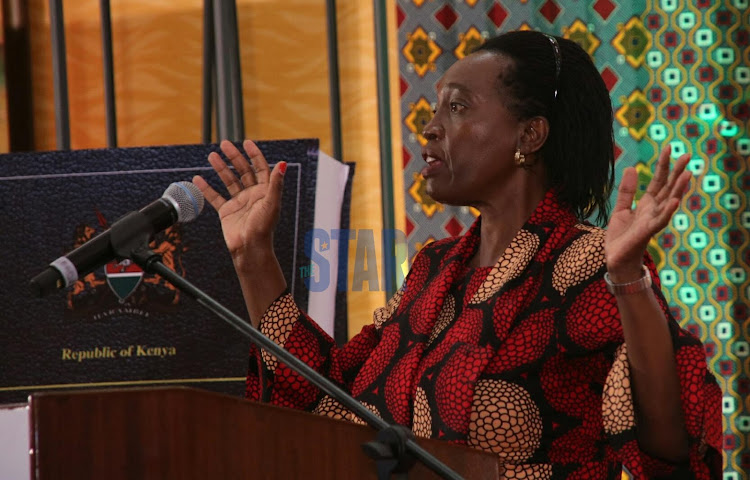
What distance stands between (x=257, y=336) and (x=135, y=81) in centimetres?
246

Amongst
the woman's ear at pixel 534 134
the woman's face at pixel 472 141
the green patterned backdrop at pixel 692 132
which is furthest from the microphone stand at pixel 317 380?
the green patterned backdrop at pixel 692 132

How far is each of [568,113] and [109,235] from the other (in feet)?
3.01

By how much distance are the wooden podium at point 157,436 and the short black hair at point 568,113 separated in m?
0.96

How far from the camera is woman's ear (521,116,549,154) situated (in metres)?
1.75

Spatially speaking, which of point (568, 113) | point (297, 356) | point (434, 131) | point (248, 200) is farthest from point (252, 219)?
point (568, 113)

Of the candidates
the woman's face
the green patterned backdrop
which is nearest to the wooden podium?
the woman's face

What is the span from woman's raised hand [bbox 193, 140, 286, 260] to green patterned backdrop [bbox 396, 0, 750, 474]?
4.87ft

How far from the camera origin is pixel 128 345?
1.92 metres

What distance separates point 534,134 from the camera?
1754 millimetres

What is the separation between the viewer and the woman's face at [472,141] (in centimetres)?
173

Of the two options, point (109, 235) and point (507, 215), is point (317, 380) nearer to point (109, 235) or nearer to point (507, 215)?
point (109, 235)

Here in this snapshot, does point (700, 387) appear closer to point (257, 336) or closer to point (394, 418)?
point (394, 418)

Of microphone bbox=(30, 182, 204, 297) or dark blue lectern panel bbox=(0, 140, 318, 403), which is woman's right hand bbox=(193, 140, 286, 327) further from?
microphone bbox=(30, 182, 204, 297)

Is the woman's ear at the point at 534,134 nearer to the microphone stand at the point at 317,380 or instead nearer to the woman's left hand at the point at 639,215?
the woman's left hand at the point at 639,215
